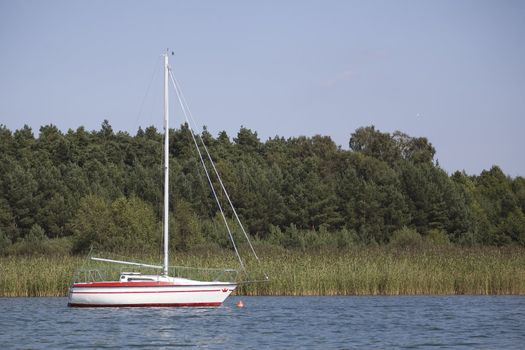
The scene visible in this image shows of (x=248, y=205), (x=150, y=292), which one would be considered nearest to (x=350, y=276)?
(x=150, y=292)

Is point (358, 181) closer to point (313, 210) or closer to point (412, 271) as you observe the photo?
point (313, 210)

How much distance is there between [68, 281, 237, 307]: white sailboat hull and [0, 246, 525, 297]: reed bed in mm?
5900

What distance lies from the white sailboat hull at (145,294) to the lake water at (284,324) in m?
0.36

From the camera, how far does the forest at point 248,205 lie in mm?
81500

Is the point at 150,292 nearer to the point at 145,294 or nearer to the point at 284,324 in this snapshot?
the point at 145,294

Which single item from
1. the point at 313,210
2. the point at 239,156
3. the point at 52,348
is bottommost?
the point at 52,348

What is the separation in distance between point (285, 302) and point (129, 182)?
5797 cm

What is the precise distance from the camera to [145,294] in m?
42.9

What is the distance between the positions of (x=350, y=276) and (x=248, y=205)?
2002 inches

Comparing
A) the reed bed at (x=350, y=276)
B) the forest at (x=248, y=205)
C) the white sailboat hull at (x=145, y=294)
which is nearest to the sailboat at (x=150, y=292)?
the white sailboat hull at (x=145, y=294)

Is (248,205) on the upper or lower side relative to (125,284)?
upper

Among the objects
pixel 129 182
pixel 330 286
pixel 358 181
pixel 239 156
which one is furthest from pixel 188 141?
pixel 330 286

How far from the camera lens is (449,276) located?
49719mm

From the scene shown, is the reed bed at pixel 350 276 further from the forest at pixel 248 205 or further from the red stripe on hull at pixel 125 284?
the forest at pixel 248 205
